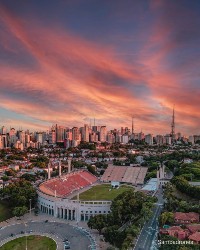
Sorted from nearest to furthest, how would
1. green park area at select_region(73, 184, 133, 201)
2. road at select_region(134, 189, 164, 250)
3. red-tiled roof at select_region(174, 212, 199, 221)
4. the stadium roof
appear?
1. road at select_region(134, 189, 164, 250)
2. red-tiled roof at select_region(174, 212, 199, 221)
3. green park area at select_region(73, 184, 133, 201)
4. the stadium roof

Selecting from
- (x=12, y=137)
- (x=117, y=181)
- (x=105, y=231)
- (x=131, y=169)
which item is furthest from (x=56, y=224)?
(x=12, y=137)

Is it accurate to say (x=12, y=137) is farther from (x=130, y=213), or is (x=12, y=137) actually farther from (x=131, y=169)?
(x=130, y=213)

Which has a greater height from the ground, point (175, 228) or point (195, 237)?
point (175, 228)

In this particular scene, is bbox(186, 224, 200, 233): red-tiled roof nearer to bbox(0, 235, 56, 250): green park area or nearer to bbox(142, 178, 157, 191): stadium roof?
bbox(0, 235, 56, 250): green park area

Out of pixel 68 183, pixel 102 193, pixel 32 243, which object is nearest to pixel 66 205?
pixel 32 243

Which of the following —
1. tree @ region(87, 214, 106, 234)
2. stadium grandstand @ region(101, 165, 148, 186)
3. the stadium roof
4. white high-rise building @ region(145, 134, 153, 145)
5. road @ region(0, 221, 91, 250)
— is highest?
white high-rise building @ region(145, 134, 153, 145)

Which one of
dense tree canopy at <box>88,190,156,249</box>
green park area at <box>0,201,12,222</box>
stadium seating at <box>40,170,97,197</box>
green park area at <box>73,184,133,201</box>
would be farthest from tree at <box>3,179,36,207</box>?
dense tree canopy at <box>88,190,156,249</box>

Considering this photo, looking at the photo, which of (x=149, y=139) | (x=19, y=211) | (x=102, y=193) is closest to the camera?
(x=19, y=211)

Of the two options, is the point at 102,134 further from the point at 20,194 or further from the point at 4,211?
the point at 4,211
